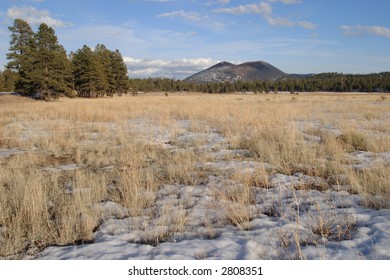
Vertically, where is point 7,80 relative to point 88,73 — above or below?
above

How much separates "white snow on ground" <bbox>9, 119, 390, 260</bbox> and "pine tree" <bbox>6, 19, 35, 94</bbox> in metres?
31.0

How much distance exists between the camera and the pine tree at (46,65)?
29.8 m

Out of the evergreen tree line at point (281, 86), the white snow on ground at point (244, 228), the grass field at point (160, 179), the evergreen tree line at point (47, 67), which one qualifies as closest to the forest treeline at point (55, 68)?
the evergreen tree line at point (47, 67)

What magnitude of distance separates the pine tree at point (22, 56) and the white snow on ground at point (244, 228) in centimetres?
3102

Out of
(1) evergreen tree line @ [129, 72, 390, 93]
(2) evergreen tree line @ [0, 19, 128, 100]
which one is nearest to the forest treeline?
(2) evergreen tree line @ [0, 19, 128, 100]

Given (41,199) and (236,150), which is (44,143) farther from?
(236,150)

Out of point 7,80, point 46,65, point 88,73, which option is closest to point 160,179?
point 46,65

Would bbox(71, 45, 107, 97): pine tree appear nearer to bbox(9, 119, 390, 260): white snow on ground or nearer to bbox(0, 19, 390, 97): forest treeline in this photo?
bbox(0, 19, 390, 97): forest treeline

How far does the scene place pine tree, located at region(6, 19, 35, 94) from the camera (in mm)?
29594

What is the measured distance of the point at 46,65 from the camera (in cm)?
3050

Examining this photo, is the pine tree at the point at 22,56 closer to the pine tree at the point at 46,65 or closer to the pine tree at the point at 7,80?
the pine tree at the point at 46,65

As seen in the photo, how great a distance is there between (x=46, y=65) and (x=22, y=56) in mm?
3240

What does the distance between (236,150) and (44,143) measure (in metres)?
5.40

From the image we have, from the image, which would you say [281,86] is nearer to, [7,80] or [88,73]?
[88,73]
